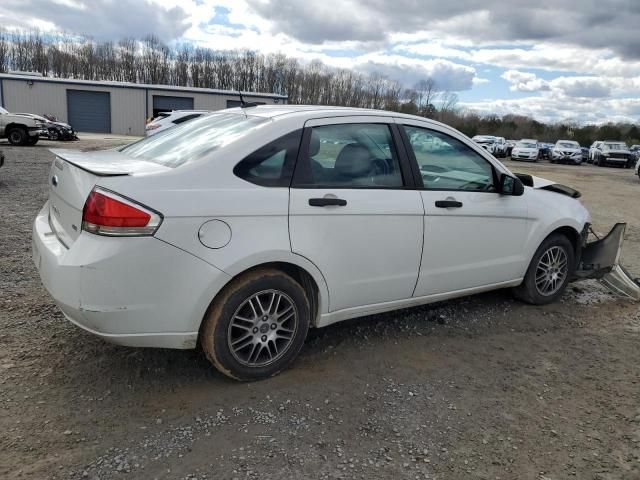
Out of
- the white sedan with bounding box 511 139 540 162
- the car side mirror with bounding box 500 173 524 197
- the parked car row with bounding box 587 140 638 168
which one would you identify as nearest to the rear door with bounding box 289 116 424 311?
the car side mirror with bounding box 500 173 524 197

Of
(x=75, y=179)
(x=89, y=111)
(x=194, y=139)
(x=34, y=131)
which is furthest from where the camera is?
(x=89, y=111)

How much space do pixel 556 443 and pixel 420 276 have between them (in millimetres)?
1436

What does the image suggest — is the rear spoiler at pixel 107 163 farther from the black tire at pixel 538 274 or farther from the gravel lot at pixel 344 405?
the black tire at pixel 538 274

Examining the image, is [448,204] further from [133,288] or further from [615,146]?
[615,146]

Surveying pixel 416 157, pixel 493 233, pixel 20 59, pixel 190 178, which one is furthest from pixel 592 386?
pixel 20 59

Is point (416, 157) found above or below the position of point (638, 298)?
above

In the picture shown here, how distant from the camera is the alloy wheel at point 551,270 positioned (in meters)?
4.89

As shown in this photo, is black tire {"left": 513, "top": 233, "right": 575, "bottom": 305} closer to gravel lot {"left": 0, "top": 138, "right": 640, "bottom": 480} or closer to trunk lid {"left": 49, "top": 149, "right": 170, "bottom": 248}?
gravel lot {"left": 0, "top": 138, "right": 640, "bottom": 480}

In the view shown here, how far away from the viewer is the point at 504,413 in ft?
10.4

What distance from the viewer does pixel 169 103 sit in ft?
146

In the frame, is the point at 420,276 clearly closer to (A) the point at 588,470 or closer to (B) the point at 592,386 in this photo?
(B) the point at 592,386

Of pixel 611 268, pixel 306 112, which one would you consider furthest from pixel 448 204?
pixel 611 268

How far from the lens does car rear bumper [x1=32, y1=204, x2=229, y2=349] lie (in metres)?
2.76

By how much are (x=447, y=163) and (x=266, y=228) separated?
1755 mm
